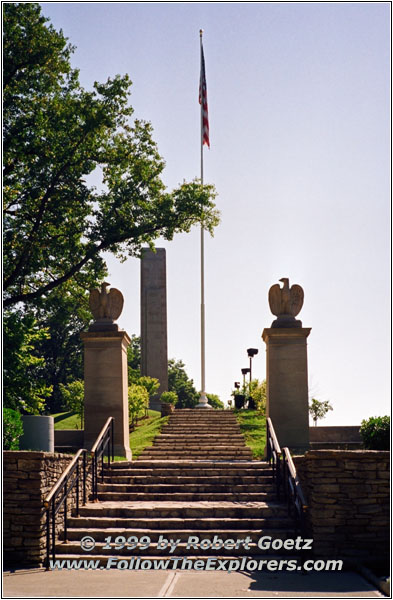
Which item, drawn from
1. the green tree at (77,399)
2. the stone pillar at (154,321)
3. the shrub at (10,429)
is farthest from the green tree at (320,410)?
the shrub at (10,429)

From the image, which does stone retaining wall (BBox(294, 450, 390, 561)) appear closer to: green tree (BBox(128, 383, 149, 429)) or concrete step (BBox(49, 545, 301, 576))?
concrete step (BBox(49, 545, 301, 576))

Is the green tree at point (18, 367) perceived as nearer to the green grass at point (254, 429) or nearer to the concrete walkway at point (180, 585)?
the green grass at point (254, 429)

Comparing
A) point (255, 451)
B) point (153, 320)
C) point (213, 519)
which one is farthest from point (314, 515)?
point (153, 320)

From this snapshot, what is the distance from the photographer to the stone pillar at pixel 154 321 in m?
39.1

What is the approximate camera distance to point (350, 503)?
9.82m

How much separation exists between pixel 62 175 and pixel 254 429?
9171 mm

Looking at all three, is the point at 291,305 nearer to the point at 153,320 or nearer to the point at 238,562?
the point at 238,562

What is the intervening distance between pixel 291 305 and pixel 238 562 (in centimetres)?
844

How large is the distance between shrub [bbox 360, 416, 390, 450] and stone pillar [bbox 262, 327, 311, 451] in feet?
16.0

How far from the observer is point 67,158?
19.9 meters

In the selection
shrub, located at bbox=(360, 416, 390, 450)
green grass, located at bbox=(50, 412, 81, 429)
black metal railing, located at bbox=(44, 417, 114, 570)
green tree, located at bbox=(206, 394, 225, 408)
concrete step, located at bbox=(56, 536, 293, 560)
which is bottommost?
green tree, located at bbox=(206, 394, 225, 408)

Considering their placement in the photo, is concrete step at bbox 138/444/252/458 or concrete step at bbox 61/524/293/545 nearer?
concrete step at bbox 61/524/293/545

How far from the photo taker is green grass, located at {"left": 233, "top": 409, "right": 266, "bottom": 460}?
17516mm

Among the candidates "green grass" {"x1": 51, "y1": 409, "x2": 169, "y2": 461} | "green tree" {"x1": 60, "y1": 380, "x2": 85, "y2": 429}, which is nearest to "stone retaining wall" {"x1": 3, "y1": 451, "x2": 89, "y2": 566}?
"green grass" {"x1": 51, "y1": 409, "x2": 169, "y2": 461}
